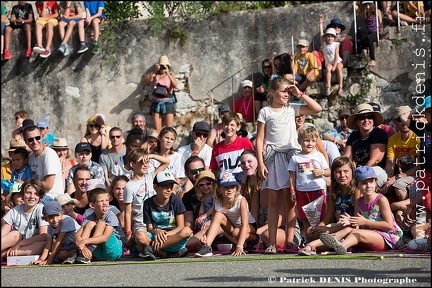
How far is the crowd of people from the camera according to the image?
10.1 metres

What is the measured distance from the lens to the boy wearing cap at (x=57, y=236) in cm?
1055

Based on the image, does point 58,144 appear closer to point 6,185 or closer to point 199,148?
point 6,185

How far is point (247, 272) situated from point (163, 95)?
24.6ft

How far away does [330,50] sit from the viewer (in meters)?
14.6

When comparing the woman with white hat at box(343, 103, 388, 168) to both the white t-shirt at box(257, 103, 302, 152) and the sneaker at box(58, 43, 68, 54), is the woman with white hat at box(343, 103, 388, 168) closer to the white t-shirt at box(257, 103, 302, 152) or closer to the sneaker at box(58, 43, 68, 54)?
the white t-shirt at box(257, 103, 302, 152)

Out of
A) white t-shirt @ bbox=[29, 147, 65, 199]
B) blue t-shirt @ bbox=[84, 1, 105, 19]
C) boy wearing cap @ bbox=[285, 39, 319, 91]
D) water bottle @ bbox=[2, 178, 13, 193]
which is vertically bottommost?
water bottle @ bbox=[2, 178, 13, 193]

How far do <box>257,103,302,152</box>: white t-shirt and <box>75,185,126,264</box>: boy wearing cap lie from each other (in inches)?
77.8

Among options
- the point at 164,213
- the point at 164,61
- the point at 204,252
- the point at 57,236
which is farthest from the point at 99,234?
the point at 164,61

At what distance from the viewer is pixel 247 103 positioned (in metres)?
15.1

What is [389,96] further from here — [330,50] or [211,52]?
[211,52]

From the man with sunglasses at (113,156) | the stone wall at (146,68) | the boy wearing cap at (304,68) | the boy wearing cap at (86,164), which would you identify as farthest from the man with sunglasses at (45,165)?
the boy wearing cap at (304,68)

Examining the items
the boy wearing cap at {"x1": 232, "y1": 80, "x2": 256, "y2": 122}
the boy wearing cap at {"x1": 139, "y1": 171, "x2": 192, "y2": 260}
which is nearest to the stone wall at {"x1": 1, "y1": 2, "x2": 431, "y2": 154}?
the boy wearing cap at {"x1": 232, "y1": 80, "x2": 256, "y2": 122}

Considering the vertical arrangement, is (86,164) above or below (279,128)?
below

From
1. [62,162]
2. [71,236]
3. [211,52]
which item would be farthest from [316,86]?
[71,236]
